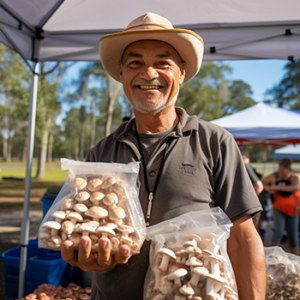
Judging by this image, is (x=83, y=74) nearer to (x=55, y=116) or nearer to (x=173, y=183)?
(x=55, y=116)

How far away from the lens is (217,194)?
159 cm

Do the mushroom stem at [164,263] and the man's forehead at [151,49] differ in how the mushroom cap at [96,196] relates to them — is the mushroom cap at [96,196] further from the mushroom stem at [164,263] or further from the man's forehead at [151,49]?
the man's forehead at [151,49]

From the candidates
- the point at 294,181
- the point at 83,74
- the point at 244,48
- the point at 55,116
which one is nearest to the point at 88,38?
the point at 244,48

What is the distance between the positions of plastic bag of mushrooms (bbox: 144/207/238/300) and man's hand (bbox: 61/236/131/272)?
0.20m

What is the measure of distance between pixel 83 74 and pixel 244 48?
1163 inches

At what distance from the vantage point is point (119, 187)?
4.66ft

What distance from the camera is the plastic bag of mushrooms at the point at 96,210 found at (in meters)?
1.29

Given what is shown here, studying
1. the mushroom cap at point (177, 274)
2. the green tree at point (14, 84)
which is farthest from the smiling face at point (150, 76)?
the green tree at point (14, 84)

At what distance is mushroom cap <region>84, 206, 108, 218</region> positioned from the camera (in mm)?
1297

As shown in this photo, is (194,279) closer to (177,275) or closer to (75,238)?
(177,275)

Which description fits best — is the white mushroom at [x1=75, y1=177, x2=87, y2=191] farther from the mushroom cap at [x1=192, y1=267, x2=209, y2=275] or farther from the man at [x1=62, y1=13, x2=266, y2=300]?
the mushroom cap at [x1=192, y1=267, x2=209, y2=275]

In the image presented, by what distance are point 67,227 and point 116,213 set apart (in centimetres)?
24

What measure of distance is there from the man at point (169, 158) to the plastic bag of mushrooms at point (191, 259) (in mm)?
130

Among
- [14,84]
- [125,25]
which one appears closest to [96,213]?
[125,25]
